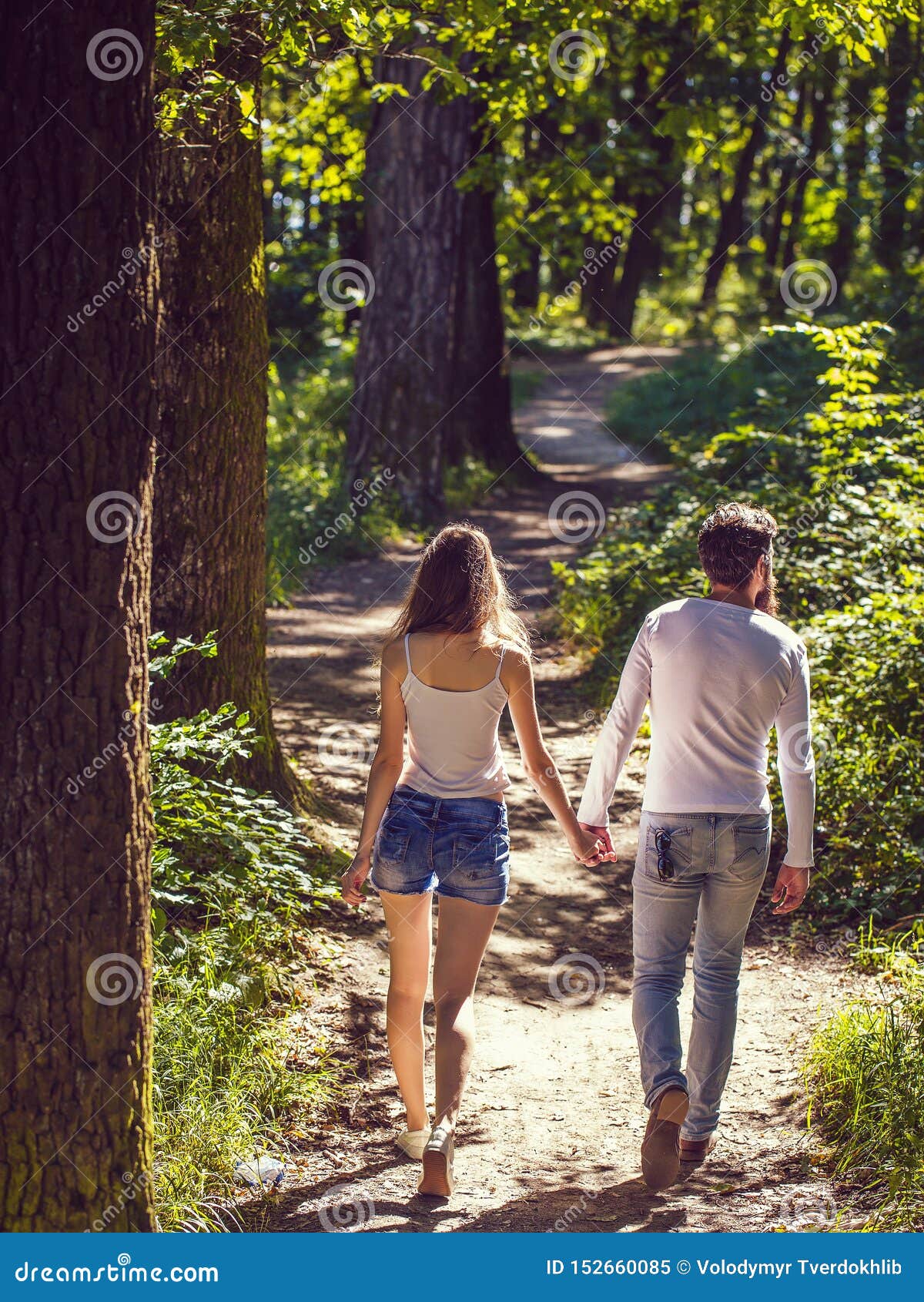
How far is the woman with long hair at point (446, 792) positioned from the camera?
3701 mm

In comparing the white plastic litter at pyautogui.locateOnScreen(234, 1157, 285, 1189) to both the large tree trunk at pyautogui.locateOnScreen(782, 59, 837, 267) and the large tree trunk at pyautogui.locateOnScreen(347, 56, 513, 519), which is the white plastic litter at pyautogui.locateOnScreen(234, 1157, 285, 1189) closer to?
the large tree trunk at pyautogui.locateOnScreen(347, 56, 513, 519)

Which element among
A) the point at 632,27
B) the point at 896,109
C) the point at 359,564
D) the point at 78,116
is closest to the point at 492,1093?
the point at 78,116

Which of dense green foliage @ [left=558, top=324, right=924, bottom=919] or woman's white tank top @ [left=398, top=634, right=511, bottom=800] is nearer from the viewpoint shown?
woman's white tank top @ [left=398, top=634, right=511, bottom=800]

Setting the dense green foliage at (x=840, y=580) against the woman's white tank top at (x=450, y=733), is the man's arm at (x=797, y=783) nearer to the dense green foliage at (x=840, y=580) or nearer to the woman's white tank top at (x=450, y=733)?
the woman's white tank top at (x=450, y=733)

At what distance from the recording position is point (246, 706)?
19.6 feet

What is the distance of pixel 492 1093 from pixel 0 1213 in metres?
2.24

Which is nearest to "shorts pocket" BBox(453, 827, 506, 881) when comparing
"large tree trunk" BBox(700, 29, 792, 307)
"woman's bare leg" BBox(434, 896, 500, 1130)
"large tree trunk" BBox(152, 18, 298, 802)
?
"woman's bare leg" BBox(434, 896, 500, 1130)

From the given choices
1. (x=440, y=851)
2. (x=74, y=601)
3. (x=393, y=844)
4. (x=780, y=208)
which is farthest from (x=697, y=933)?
(x=780, y=208)

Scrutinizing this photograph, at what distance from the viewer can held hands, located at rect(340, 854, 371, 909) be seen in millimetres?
3762

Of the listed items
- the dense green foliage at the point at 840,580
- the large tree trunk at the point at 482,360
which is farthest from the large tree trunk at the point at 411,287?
the dense green foliage at the point at 840,580

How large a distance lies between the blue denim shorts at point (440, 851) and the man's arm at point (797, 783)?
3.03ft

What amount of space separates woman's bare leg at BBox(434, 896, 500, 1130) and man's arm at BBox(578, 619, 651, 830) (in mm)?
513

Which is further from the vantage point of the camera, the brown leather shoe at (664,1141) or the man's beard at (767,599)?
the man's beard at (767,599)

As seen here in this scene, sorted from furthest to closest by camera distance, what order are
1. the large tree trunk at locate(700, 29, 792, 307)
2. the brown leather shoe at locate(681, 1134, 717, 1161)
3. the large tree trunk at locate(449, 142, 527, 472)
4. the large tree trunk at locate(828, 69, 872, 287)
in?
1. the large tree trunk at locate(700, 29, 792, 307)
2. the large tree trunk at locate(828, 69, 872, 287)
3. the large tree trunk at locate(449, 142, 527, 472)
4. the brown leather shoe at locate(681, 1134, 717, 1161)
